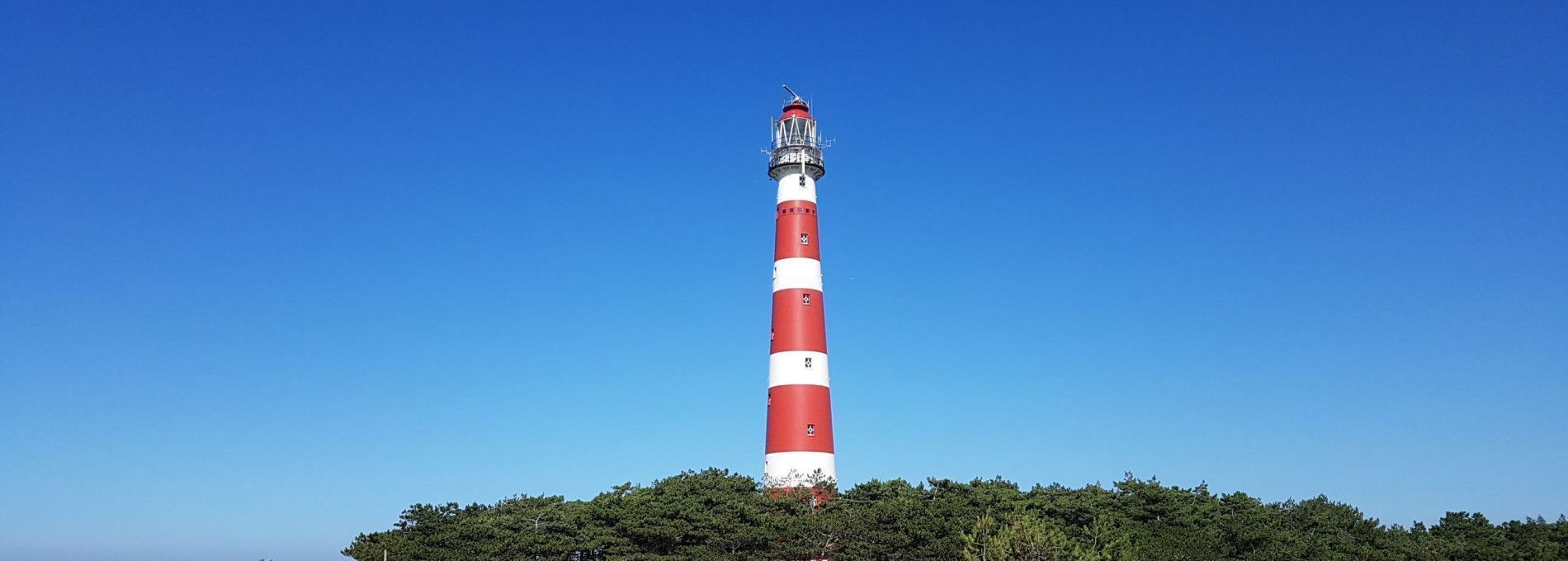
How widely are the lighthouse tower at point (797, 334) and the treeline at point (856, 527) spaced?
6.27 feet

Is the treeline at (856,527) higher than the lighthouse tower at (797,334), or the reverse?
the lighthouse tower at (797,334)

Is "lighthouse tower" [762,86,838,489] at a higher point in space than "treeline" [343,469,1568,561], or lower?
higher

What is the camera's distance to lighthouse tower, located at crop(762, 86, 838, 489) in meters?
56.2

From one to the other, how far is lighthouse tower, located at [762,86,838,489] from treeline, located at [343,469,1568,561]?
1.91 metres

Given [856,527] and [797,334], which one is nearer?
[856,527]

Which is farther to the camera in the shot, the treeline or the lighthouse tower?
the lighthouse tower

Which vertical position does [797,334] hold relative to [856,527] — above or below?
above

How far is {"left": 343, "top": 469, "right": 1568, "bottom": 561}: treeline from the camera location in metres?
49.8

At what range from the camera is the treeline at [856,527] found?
4975cm

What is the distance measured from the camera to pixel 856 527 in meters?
49.9

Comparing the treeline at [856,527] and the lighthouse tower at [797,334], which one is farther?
the lighthouse tower at [797,334]

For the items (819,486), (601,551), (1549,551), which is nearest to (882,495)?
(819,486)

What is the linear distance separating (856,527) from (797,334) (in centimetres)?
1181

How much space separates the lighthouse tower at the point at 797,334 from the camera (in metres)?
56.2
